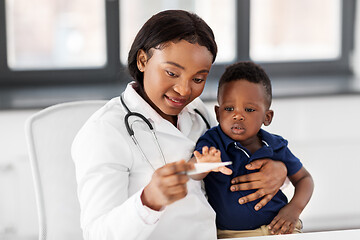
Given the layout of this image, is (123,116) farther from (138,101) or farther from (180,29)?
(180,29)

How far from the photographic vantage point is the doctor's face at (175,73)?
1.27 meters

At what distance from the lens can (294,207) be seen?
4.85ft

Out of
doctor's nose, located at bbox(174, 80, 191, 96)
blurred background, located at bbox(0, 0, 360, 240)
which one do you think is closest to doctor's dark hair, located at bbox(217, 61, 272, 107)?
doctor's nose, located at bbox(174, 80, 191, 96)

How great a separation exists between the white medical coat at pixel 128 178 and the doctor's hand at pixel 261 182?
102 millimetres

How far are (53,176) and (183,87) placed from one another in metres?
0.47

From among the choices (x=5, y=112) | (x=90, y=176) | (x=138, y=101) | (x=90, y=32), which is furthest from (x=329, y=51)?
(x=90, y=176)

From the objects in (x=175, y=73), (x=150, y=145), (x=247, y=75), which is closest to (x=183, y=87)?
(x=175, y=73)

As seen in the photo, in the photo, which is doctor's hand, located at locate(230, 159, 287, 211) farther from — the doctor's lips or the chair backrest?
the chair backrest

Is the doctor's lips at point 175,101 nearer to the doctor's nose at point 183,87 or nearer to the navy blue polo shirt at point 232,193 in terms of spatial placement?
the doctor's nose at point 183,87

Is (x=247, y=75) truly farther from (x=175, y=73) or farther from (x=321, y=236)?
(x=321, y=236)

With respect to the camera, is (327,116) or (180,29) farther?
(327,116)

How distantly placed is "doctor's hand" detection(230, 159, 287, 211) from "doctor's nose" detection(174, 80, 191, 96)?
0.29 metres

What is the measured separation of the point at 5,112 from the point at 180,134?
1.23m

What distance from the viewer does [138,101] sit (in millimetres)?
1386
